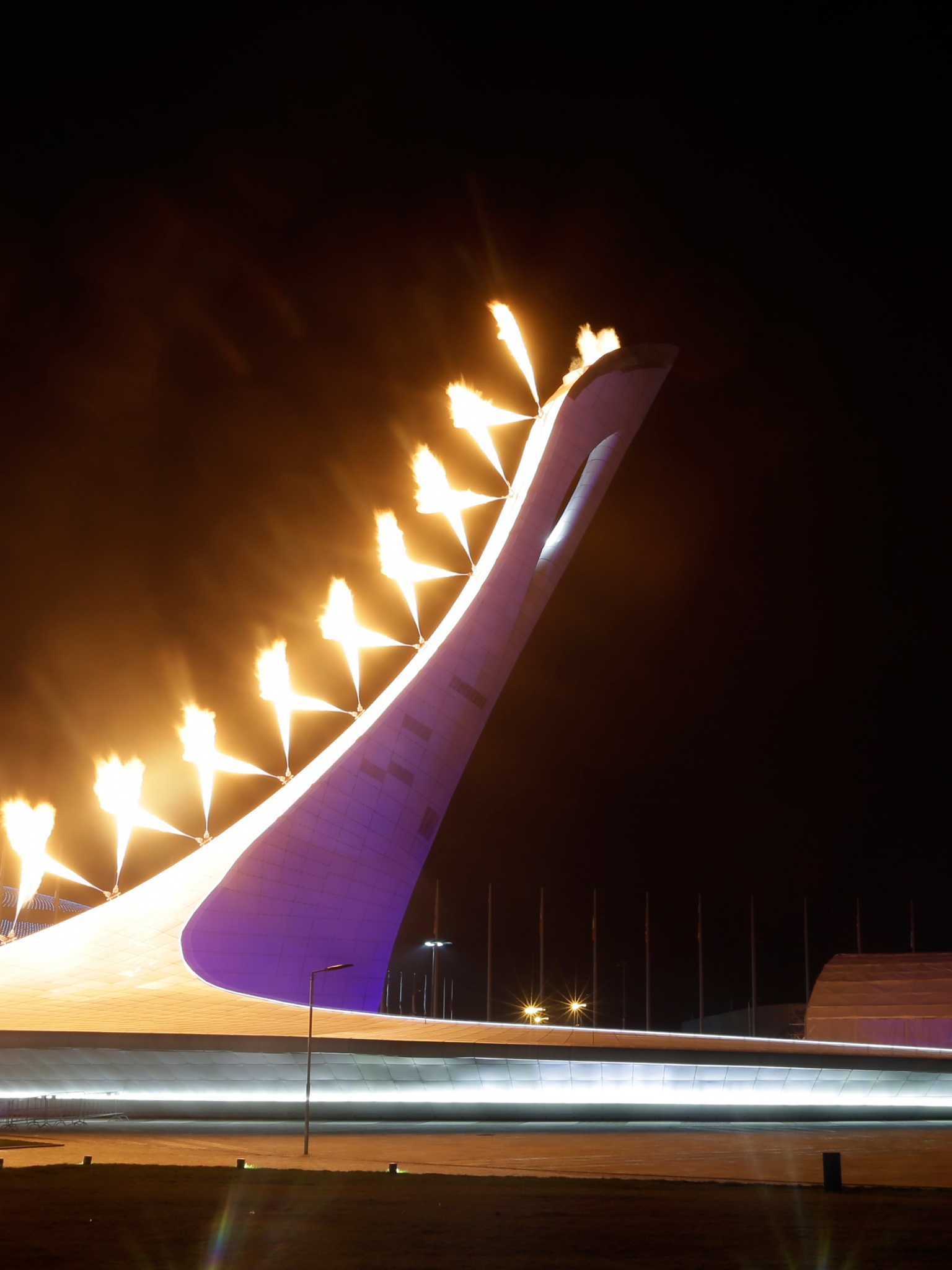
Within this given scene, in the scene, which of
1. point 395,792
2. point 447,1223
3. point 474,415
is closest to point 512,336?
point 474,415

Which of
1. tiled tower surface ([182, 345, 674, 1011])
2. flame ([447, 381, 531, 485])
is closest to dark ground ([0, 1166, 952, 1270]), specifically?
tiled tower surface ([182, 345, 674, 1011])

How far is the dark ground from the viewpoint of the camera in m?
7.12

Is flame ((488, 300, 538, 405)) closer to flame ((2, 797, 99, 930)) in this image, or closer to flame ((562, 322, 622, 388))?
flame ((562, 322, 622, 388))

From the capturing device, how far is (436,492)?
28.9 m

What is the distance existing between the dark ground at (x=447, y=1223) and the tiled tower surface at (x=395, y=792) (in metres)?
13.3

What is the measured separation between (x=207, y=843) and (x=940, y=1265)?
70.2 ft

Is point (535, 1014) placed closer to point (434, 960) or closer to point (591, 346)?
point (434, 960)

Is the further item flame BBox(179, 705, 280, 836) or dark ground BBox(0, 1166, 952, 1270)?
flame BBox(179, 705, 280, 836)

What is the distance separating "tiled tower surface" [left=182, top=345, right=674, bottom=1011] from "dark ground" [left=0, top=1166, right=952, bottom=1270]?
13.3 m

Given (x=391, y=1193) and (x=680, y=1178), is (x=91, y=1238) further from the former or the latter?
(x=680, y=1178)

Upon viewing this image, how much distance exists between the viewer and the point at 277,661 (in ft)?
88.4

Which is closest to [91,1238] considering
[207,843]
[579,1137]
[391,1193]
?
[391,1193]

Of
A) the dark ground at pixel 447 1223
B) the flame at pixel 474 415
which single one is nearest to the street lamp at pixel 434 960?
the flame at pixel 474 415

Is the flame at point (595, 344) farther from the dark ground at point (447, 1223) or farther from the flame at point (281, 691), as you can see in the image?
the dark ground at point (447, 1223)
